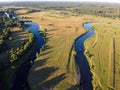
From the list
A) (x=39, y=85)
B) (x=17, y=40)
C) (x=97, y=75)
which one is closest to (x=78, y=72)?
(x=97, y=75)

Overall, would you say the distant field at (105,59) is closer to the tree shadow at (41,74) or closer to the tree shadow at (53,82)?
the tree shadow at (53,82)

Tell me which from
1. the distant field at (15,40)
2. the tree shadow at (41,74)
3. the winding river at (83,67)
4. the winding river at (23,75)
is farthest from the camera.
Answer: the distant field at (15,40)

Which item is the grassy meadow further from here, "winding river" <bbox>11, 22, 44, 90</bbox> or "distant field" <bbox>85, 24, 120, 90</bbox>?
"winding river" <bbox>11, 22, 44, 90</bbox>

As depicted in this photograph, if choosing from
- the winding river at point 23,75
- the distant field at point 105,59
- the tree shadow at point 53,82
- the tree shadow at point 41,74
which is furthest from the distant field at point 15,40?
the distant field at point 105,59

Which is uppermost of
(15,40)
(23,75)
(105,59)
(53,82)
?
(15,40)

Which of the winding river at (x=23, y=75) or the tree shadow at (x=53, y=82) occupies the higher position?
the winding river at (x=23, y=75)

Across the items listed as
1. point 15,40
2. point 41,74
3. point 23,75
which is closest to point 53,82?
point 41,74

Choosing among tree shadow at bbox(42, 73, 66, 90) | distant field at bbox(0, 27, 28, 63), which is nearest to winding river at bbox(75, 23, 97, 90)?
tree shadow at bbox(42, 73, 66, 90)

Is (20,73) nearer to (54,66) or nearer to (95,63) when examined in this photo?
(54,66)

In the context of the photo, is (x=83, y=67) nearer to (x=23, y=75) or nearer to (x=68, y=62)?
(x=68, y=62)
